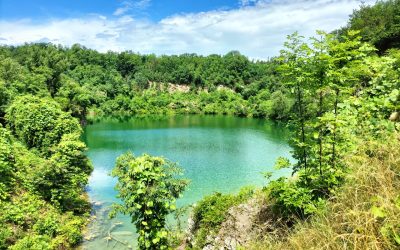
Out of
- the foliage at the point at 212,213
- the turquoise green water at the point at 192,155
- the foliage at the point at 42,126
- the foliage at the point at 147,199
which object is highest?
the foliage at the point at 42,126

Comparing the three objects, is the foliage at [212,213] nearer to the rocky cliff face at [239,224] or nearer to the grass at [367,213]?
the rocky cliff face at [239,224]

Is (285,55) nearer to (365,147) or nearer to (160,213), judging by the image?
(365,147)

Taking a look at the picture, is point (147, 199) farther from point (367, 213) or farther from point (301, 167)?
point (367, 213)

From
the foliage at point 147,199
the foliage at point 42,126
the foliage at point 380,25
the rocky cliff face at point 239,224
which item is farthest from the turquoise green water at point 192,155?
the foliage at point 380,25

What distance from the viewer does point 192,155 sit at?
34188mm

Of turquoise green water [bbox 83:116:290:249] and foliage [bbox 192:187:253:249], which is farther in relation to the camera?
turquoise green water [bbox 83:116:290:249]

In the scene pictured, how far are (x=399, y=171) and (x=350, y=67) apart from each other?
3244 millimetres

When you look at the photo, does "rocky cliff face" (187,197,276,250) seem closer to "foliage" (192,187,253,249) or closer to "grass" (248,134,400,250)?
"foliage" (192,187,253,249)

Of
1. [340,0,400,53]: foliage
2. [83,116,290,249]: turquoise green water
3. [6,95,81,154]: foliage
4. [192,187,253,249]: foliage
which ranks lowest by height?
[83,116,290,249]: turquoise green water

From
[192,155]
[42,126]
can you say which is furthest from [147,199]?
[192,155]

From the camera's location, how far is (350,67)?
6785 millimetres

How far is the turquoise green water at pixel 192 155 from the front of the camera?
18883 millimetres

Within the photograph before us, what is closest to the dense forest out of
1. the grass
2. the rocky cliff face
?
the grass

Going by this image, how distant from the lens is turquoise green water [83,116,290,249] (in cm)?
1888
